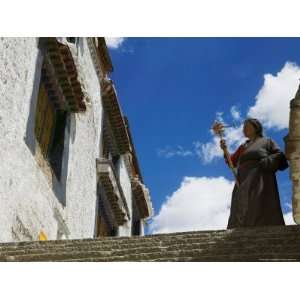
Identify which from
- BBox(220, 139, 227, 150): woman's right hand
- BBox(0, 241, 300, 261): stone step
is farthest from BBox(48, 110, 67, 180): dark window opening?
BBox(0, 241, 300, 261): stone step

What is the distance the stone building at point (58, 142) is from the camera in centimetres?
735

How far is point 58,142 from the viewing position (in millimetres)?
10086

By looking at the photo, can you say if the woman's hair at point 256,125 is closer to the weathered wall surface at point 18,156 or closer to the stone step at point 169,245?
the stone step at point 169,245

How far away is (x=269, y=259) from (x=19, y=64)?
534 centimetres

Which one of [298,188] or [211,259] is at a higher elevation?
[298,188]

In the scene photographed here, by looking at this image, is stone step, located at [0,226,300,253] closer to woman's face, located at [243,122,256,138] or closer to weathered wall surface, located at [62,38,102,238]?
woman's face, located at [243,122,256,138]

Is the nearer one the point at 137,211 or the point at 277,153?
the point at 277,153

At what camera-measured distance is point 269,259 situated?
352 centimetres

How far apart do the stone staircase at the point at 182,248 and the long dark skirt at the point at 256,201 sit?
45.9 inches

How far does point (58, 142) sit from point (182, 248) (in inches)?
255

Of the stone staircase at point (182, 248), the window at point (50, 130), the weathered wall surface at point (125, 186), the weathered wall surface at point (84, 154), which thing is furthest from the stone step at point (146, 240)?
the weathered wall surface at point (125, 186)

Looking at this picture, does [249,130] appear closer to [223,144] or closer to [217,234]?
[223,144]

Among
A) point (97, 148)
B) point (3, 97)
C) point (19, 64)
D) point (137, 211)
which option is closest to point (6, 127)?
point (3, 97)

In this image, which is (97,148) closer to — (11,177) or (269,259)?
(11,177)
